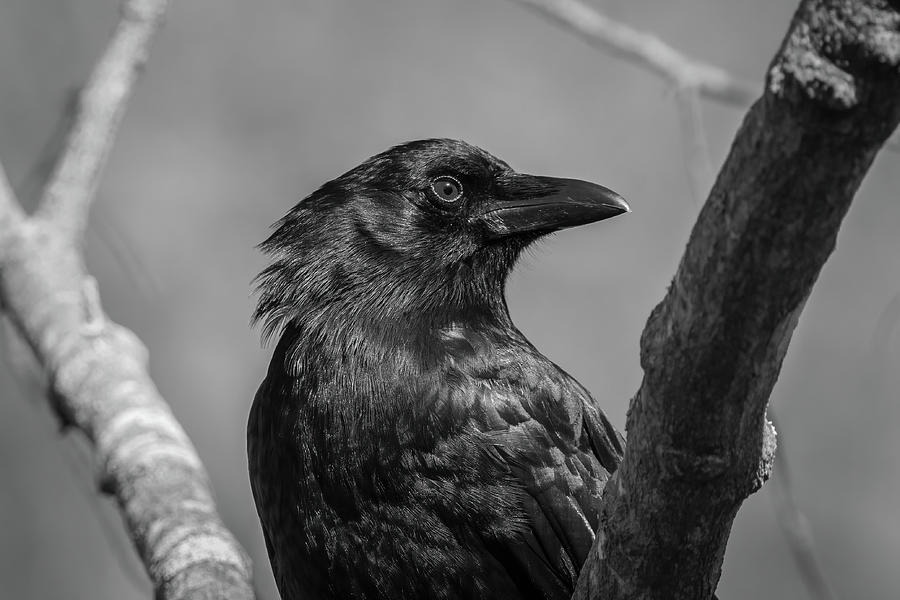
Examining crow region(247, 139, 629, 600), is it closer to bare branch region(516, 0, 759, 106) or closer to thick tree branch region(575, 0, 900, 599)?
bare branch region(516, 0, 759, 106)

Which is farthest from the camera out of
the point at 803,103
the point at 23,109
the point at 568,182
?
the point at 23,109

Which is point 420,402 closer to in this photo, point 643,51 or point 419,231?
point 419,231

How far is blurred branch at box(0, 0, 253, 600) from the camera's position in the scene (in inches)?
117

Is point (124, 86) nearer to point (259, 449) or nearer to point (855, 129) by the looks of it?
point (259, 449)

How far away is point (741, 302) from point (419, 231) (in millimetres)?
1850

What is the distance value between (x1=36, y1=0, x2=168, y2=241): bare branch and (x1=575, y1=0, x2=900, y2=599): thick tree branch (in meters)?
2.28

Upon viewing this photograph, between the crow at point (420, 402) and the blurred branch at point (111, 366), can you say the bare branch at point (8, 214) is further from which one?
the crow at point (420, 402)

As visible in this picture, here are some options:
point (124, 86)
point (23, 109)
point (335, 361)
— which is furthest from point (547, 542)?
point (23, 109)

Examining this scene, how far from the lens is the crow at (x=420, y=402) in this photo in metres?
2.77

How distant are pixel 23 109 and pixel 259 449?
5121mm

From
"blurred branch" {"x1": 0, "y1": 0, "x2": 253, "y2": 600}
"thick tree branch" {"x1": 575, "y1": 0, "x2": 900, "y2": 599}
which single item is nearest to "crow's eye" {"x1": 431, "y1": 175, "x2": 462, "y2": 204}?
"blurred branch" {"x1": 0, "y1": 0, "x2": 253, "y2": 600}

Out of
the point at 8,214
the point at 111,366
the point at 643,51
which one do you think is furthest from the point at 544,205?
the point at 8,214

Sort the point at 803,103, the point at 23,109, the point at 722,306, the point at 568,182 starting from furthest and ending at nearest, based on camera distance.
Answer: the point at 23,109 < the point at 568,182 < the point at 722,306 < the point at 803,103

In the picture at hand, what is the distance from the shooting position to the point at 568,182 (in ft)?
10.9
